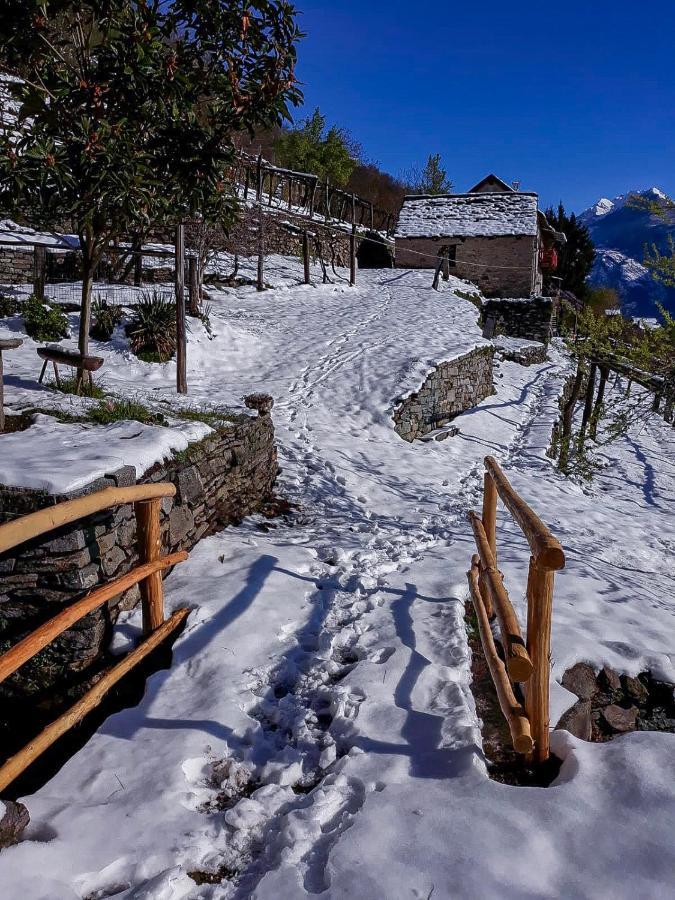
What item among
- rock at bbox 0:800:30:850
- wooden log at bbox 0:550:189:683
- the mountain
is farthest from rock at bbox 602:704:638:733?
the mountain

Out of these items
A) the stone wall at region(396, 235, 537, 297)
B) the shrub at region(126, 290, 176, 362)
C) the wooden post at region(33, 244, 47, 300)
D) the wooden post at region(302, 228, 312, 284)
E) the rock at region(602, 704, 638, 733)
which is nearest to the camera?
the rock at region(602, 704, 638, 733)

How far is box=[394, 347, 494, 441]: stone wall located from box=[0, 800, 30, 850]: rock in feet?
30.3

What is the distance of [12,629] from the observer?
11.8ft

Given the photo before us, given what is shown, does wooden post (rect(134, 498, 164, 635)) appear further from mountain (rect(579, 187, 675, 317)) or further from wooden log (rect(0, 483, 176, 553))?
mountain (rect(579, 187, 675, 317))

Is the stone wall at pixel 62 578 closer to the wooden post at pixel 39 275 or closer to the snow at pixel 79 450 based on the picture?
the snow at pixel 79 450

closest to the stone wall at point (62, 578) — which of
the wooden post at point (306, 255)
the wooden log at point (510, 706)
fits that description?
the wooden log at point (510, 706)

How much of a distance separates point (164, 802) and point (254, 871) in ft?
1.83

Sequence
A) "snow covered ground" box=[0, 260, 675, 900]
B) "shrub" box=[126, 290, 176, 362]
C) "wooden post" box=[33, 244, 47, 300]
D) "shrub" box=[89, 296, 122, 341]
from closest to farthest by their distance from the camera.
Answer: "snow covered ground" box=[0, 260, 675, 900]
"shrub" box=[126, 290, 176, 362]
"shrub" box=[89, 296, 122, 341]
"wooden post" box=[33, 244, 47, 300]

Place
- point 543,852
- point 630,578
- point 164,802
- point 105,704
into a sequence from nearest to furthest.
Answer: point 543,852, point 164,802, point 105,704, point 630,578

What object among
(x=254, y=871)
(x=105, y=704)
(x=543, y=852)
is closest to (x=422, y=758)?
(x=543, y=852)

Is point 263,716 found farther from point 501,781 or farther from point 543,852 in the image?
point 543,852

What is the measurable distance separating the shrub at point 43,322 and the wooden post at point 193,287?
2.92 metres

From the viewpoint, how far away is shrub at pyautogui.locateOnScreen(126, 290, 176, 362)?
37.1 ft

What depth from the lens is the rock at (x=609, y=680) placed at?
3.65 meters
